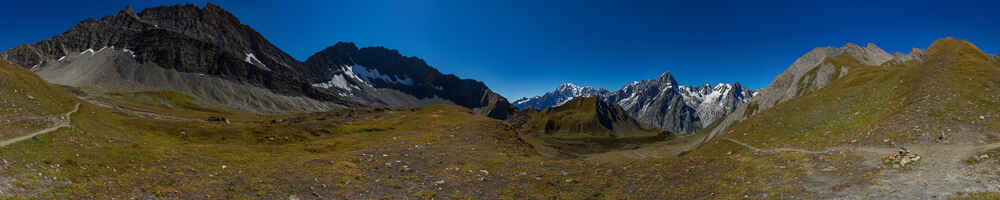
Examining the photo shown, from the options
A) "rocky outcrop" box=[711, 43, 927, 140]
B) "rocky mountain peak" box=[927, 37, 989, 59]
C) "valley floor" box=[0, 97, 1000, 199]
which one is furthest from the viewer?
"rocky outcrop" box=[711, 43, 927, 140]

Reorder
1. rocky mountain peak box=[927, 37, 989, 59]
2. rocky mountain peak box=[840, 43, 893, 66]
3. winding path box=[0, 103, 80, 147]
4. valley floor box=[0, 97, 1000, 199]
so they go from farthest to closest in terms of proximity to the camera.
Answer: rocky mountain peak box=[840, 43, 893, 66], rocky mountain peak box=[927, 37, 989, 59], winding path box=[0, 103, 80, 147], valley floor box=[0, 97, 1000, 199]

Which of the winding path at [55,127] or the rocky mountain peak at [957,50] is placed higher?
the rocky mountain peak at [957,50]

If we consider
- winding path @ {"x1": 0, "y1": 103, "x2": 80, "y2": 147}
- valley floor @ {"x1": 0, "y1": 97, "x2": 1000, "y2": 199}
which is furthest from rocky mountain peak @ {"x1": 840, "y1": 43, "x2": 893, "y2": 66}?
winding path @ {"x1": 0, "y1": 103, "x2": 80, "y2": 147}

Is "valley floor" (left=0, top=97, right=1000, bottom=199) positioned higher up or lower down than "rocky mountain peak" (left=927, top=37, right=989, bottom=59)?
lower down

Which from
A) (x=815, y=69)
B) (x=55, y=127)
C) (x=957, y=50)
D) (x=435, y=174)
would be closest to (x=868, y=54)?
(x=815, y=69)

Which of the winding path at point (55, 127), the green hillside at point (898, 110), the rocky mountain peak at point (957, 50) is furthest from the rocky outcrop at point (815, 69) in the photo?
the winding path at point (55, 127)

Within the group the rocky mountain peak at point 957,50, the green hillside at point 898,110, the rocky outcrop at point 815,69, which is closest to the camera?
the green hillside at point 898,110

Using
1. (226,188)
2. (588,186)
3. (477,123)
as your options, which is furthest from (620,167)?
(477,123)

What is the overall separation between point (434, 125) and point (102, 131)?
1013 inches

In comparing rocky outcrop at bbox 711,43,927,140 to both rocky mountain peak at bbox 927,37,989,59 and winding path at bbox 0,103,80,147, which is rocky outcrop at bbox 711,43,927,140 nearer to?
rocky mountain peak at bbox 927,37,989,59

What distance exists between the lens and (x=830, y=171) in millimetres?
16578

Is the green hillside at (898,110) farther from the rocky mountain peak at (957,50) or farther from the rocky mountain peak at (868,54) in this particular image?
the rocky mountain peak at (868,54)

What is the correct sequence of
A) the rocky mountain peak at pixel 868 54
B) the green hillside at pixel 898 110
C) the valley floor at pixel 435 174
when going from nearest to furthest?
the valley floor at pixel 435 174, the green hillside at pixel 898 110, the rocky mountain peak at pixel 868 54

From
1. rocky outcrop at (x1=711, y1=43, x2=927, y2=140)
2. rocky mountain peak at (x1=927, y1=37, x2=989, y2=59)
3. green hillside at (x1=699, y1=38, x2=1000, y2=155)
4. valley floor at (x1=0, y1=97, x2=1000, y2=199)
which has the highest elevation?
rocky outcrop at (x1=711, y1=43, x2=927, y2=140)
